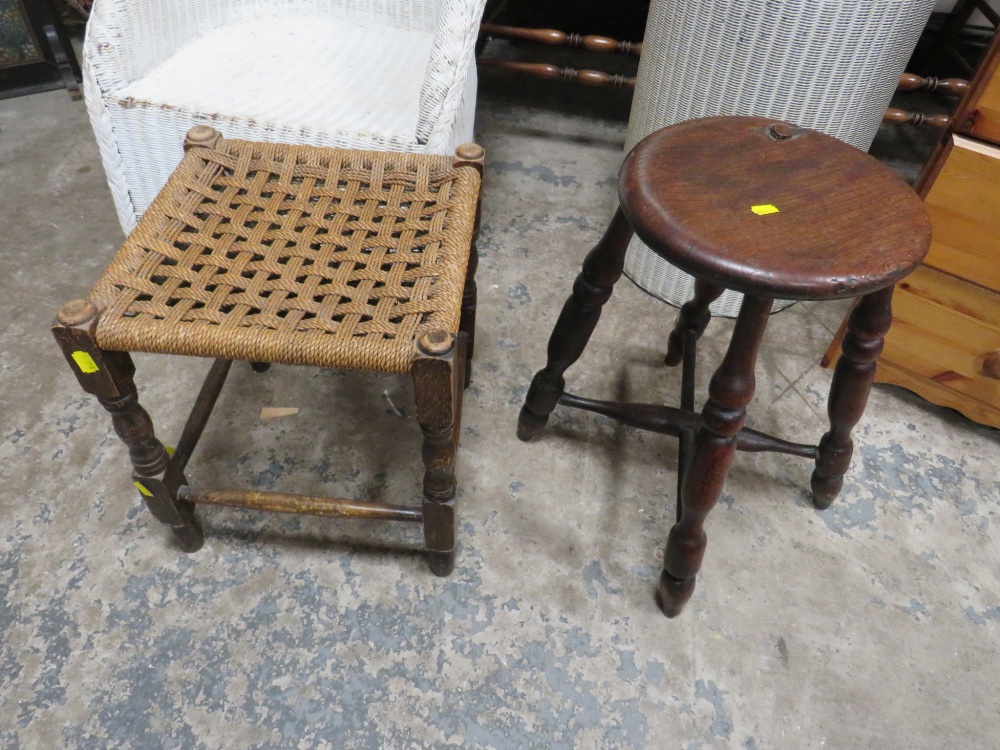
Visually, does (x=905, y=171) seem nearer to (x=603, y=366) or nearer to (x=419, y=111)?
(x=603, y=366)

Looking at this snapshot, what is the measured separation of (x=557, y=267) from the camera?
60.6 inches

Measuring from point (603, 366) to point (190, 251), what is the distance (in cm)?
77

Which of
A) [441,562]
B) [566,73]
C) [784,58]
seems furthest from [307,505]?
[566,73]

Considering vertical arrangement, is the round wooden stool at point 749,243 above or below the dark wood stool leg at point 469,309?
above

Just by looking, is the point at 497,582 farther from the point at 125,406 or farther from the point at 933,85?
the point at 933,85

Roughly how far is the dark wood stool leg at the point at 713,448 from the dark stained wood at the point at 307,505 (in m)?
0.35

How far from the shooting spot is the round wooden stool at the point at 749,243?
67 centimetres

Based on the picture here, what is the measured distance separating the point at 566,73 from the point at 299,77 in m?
0.85

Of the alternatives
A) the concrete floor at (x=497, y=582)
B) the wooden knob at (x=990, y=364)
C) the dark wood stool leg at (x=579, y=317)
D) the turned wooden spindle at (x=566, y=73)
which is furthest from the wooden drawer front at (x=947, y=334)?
the turned wooden spindle at (x=566, y=73)

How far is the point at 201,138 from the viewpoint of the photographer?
97cm

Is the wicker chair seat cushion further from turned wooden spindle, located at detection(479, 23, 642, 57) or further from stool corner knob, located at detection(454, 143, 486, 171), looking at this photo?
turned wooden spindle, located at detection(479, 23, 642, 57)

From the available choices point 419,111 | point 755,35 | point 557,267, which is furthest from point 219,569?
point 755,35

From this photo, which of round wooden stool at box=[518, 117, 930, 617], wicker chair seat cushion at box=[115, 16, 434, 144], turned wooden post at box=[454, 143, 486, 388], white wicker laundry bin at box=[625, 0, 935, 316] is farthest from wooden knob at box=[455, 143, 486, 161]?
white wicker laundry bin at box=[625, 0, 935, 316]

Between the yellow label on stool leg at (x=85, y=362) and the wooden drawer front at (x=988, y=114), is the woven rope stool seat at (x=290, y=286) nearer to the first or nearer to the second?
the yellow label on stool leg at (x=85, y=362)
